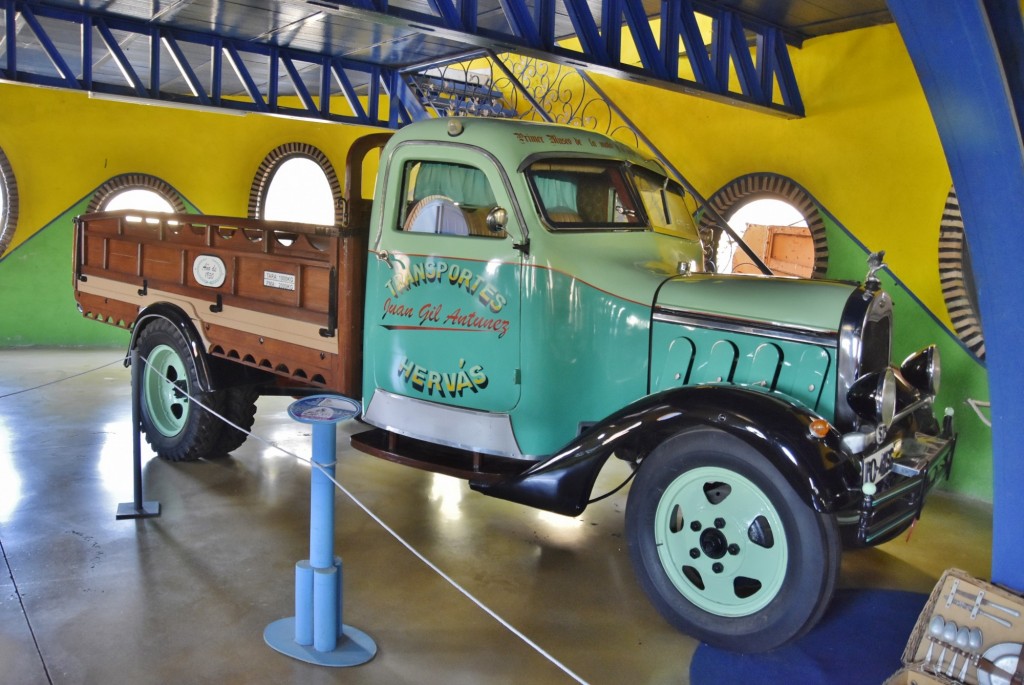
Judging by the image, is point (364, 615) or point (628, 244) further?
point (628, 244)

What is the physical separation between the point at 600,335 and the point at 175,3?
4797mm

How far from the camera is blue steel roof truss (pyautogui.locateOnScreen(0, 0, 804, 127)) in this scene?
17.0 feet

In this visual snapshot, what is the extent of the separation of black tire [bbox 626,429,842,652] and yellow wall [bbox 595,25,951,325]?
10.3ft

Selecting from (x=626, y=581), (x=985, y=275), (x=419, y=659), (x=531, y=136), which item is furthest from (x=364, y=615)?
(x=985, y=275)

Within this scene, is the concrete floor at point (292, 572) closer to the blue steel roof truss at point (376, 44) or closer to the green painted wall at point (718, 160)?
the green painted wall at point (718, 160)

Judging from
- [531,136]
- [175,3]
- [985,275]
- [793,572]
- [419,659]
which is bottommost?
[419,659]

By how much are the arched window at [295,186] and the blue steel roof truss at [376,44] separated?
2.92ft

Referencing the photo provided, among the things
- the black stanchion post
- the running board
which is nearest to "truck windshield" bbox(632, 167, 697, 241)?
the running board

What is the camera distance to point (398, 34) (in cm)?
738

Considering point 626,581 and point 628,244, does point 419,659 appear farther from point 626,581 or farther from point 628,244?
point 628,244

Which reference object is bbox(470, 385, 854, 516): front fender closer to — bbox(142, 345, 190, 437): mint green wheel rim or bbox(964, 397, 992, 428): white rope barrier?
bbox(142, 345, 190, 437): mint green wheel rim

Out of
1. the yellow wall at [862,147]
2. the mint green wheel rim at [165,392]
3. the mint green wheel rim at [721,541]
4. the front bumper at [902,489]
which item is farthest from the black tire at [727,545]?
the mint green wheel rim at [165,392]

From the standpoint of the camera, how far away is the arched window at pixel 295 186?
10.5 meters

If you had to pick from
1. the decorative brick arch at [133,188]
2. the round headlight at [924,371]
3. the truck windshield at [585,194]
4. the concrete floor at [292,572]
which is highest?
the decorative brick arch at [133,188]
